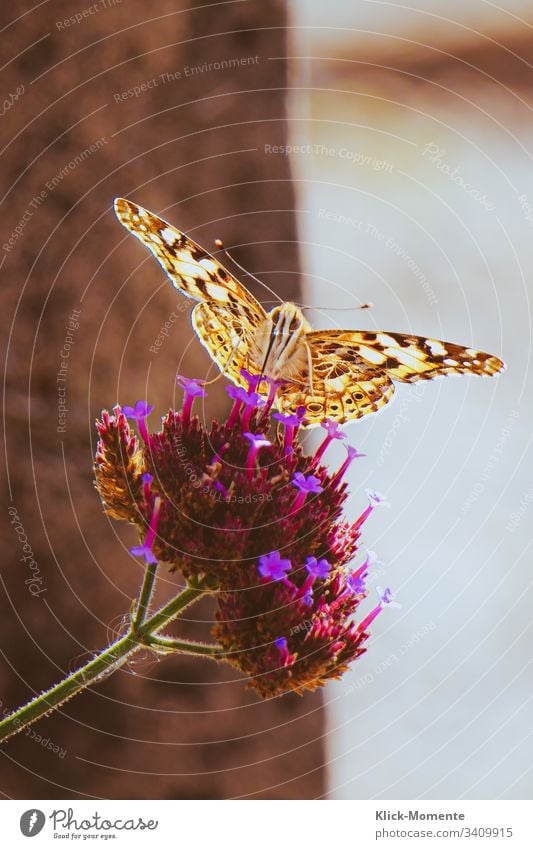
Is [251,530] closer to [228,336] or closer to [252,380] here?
[252,380]

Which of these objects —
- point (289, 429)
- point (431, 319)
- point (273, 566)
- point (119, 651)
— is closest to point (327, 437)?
point (289, 429)

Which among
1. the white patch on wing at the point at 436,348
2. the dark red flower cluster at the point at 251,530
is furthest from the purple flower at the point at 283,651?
the white patch on wing at the point at 436,348

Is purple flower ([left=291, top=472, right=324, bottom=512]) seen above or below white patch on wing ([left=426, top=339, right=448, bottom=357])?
below

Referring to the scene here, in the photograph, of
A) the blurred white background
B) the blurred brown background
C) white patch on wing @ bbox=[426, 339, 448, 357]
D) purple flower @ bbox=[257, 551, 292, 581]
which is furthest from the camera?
the blurred white background

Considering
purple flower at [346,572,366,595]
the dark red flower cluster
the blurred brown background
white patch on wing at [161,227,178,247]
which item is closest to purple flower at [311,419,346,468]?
the dark red flower cluster

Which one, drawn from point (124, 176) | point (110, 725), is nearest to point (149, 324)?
point (124, 176)

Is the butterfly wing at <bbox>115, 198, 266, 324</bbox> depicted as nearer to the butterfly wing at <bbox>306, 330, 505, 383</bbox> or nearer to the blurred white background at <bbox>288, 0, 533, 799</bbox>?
the butterfly wing at <bbox>306, 330, 505, 383</bbox>

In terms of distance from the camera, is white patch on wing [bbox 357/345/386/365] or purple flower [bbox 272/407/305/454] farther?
white patch on wing [bbox 357/345/386/365]
